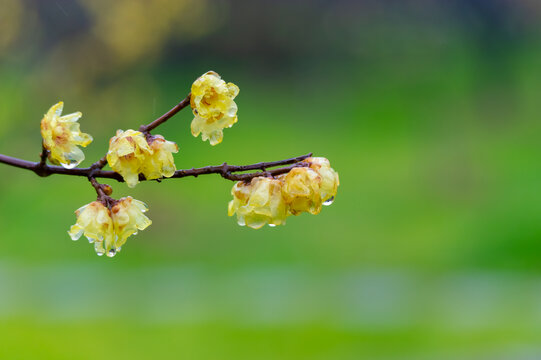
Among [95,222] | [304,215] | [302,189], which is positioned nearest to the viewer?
[302,189]

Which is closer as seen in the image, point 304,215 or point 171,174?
point 171,174

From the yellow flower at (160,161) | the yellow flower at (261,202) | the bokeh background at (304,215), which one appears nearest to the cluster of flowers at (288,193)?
the yellow flower at (261,202)

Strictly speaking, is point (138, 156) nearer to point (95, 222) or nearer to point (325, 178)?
point (95, 222)

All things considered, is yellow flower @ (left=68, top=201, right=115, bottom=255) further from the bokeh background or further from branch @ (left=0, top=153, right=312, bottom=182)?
the bokeh background

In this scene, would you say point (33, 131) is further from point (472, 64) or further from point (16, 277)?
point (472, 64)

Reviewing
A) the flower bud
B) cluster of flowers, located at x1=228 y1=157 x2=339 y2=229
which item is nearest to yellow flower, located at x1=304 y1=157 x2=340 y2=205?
cluster of flowers, located at x1=228 y1=157 x2=339 y2=229

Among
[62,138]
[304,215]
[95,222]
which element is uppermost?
[304,215]

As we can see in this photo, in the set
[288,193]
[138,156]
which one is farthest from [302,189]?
[138,156]
